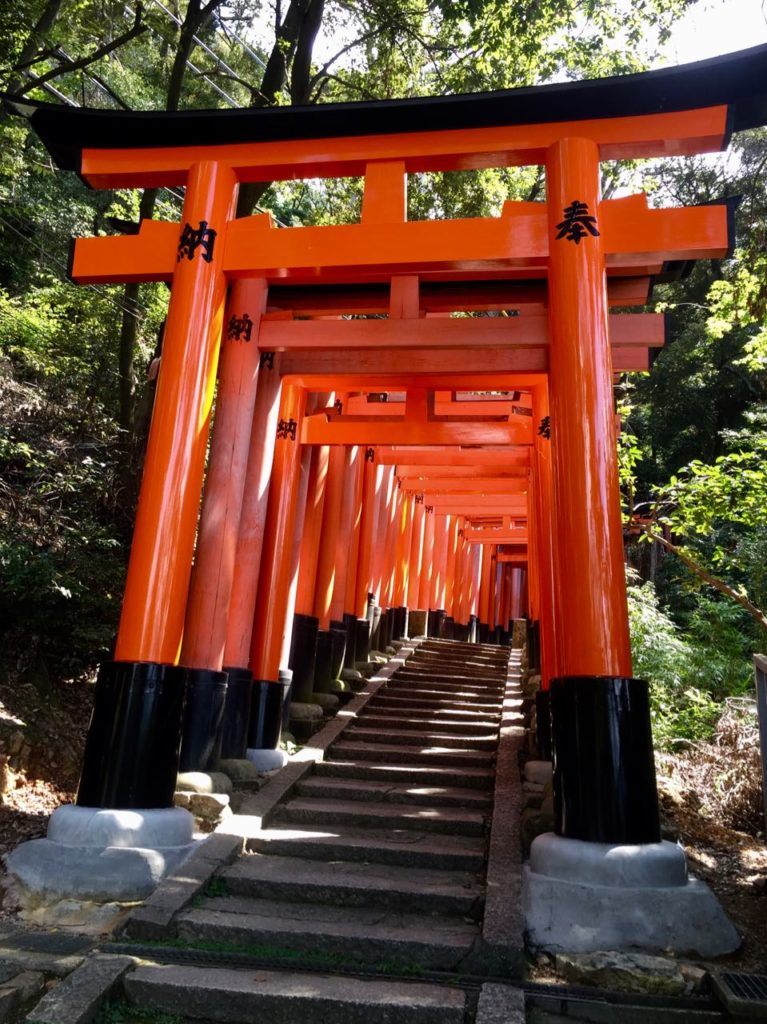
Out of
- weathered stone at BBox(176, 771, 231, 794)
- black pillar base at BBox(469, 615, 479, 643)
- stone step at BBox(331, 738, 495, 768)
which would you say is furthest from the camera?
black pillar base at BBox(469, 615, 479, 643)

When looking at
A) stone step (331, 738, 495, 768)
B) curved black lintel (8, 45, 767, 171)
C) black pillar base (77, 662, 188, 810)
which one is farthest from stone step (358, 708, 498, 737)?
curved black lintel (8, 45, 767, 171)

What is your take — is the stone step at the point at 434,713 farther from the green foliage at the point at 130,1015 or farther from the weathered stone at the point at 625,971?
the green foliage at the point at 130,1015

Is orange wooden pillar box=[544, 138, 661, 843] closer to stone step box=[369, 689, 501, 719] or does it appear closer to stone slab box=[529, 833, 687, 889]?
stone slab box=[529, 833, 687, 889]

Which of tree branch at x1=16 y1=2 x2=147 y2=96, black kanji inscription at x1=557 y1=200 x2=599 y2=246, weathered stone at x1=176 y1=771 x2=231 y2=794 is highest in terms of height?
tree branch at x1=16 y1=2 x2=147 y2=96

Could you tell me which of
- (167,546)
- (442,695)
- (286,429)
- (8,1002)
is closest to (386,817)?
(167,546)

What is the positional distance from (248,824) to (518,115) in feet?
18.3

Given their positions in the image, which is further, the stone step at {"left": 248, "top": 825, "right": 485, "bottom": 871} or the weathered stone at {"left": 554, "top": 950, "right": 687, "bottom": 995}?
the stone step at {"left": 248, "top": 825, "right": 485, "bottom": 871}

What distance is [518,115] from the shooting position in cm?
610

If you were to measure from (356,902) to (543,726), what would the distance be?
3.11 m

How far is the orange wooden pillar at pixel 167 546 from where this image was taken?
5227mm

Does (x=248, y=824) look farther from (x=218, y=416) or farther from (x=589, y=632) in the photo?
(x=218, y=416)

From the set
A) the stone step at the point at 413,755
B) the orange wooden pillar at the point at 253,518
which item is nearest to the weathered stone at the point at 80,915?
the orange wooden pillar at the point at 253,518

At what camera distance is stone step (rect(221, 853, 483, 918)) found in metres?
4.86

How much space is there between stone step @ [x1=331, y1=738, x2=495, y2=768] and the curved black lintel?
5545mm
